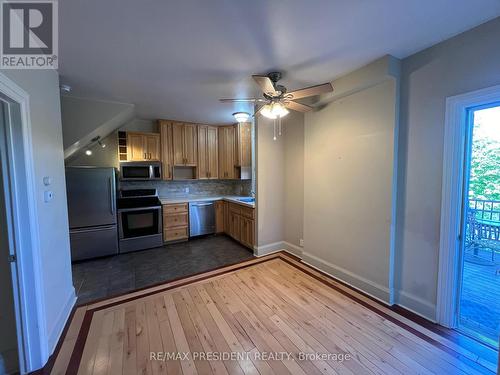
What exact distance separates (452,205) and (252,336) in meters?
2.08

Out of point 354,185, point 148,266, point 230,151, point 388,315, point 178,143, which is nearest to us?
point 388,315

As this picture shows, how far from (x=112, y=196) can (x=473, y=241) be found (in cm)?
482

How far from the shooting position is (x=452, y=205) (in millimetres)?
1788

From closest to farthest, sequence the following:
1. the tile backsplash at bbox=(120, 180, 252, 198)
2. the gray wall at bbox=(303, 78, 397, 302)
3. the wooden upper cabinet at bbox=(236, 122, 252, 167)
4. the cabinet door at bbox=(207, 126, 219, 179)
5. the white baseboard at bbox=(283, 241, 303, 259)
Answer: the gray wall at bbox=(303, 78, 397, 302) → the white baseboard at bbox=(283, 241, 303, 259) → the tile backsplash at bbox=(120, 180, 252, 198) → the wooden upper cabinet at bbox=(236, 122, 252, 167) → the cabinet door at bbox=(207, 126, 219, 179)

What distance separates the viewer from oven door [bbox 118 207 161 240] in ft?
12.2

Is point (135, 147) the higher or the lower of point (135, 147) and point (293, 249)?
the higher

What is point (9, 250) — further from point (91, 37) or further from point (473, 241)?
point (473, 241)

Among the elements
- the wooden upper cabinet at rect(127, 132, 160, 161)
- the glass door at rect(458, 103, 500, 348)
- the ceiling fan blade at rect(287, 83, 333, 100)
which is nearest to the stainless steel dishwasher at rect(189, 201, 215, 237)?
the wooden upper cabinet at rect(127, 132, 160, 161)

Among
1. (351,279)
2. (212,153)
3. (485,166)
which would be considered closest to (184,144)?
(212,153)

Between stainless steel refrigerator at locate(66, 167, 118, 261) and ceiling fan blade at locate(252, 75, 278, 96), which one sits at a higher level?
ceiling fan blade at locate(252, 75, 278, 96)

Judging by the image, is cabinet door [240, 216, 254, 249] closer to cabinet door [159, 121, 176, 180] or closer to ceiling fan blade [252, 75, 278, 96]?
cabinet door [159, 121, 176, 180]

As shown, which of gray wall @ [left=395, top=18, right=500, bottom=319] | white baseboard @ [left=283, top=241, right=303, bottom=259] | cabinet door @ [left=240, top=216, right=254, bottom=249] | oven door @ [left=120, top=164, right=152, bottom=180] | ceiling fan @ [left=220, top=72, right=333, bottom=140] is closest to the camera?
gray wall @ [left=395, top=18, right=500, bottom=319]

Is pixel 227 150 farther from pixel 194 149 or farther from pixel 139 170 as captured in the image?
pixel 139 170

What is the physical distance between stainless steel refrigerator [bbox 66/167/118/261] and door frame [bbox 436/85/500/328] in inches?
172
